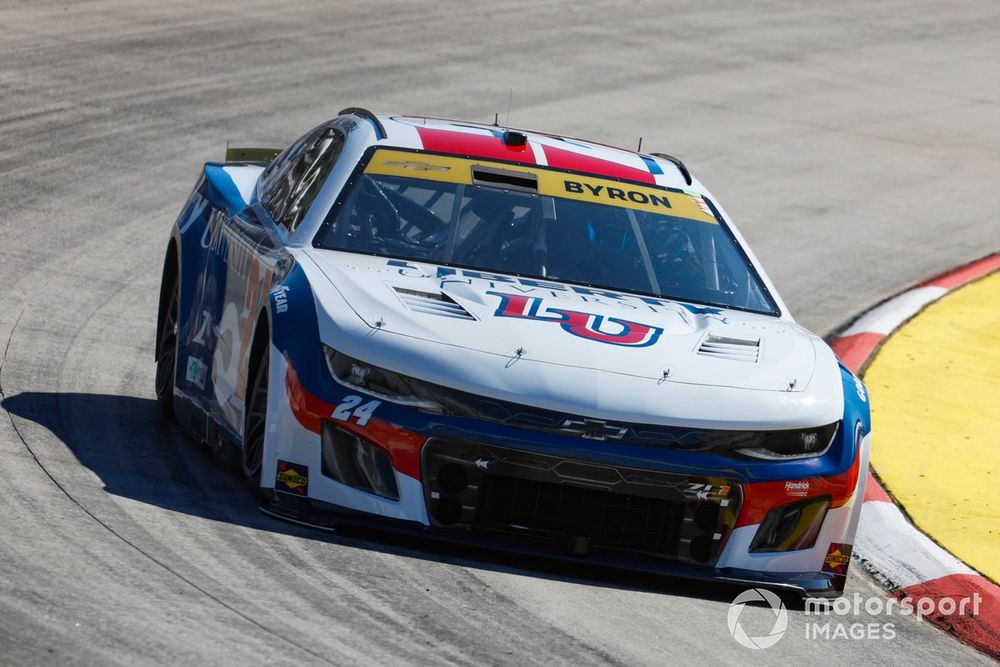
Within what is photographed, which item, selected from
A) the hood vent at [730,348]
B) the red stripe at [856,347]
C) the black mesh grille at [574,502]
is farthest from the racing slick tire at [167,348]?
the red stripe at [856,347]

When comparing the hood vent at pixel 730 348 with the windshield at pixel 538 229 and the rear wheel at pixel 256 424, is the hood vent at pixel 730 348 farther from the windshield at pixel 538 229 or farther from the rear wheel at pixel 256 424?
the rear wheel at pixel 256 424

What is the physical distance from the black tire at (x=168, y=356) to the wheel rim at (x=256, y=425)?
1.22 meters

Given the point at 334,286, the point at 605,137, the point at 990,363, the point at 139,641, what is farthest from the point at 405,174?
the point at 605,137

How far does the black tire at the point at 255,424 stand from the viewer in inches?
229

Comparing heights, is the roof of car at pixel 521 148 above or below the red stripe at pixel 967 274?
above

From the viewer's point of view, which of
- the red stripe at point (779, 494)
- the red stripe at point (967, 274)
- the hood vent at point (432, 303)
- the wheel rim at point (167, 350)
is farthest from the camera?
the red stripe at point (967, 274)

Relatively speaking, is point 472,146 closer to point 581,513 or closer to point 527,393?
point 527,393

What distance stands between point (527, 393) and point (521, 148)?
206 centimetres

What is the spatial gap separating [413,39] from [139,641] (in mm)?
14592

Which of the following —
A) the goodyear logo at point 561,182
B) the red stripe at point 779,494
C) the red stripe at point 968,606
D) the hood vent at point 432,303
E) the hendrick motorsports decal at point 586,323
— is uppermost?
the goodyear logo at point 561,182

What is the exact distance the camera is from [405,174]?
22.1ft

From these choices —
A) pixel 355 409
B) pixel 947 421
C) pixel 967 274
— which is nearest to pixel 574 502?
pixel 355 409

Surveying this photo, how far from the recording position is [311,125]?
14.2 meters

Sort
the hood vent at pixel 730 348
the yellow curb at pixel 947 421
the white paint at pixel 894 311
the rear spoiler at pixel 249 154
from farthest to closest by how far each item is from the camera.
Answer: the white paint at pixel 894 311 → the rear spoiler at pixel 249 154 → the yellow curb at pixel 947 421 → the hood vent at pixel 730 348
